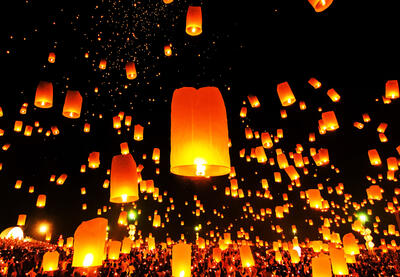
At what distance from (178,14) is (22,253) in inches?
294

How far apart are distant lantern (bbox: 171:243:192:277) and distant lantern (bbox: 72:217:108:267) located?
1.30 meters

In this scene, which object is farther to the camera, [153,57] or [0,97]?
[0,97]

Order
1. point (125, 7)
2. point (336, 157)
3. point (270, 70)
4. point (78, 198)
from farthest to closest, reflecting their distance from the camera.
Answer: point (78, 198), point (336, 157), point (270, 70), point (125, 7)

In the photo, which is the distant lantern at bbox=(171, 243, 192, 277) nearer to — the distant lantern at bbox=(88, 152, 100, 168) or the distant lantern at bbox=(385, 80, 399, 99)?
the distant lantern at bbox=(88, 152, 100, 168)

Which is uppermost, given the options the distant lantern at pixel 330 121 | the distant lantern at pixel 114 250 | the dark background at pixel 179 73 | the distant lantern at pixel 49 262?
the dark background at pixel 179 73

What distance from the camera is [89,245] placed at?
3051 mm

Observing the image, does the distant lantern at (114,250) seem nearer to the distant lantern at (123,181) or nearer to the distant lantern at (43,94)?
the distant lantern at (43,94)

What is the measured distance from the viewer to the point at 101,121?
440 inches

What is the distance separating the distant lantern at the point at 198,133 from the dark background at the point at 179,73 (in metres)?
4.13

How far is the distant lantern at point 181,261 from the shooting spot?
4.09 m

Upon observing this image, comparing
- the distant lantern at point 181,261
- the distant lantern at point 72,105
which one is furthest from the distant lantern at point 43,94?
the distant lantern at point 181,261

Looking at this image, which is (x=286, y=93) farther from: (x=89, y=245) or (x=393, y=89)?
(x=89, y=245)

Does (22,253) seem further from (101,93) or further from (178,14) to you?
(178,14)

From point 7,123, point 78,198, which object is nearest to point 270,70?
point 7,123
